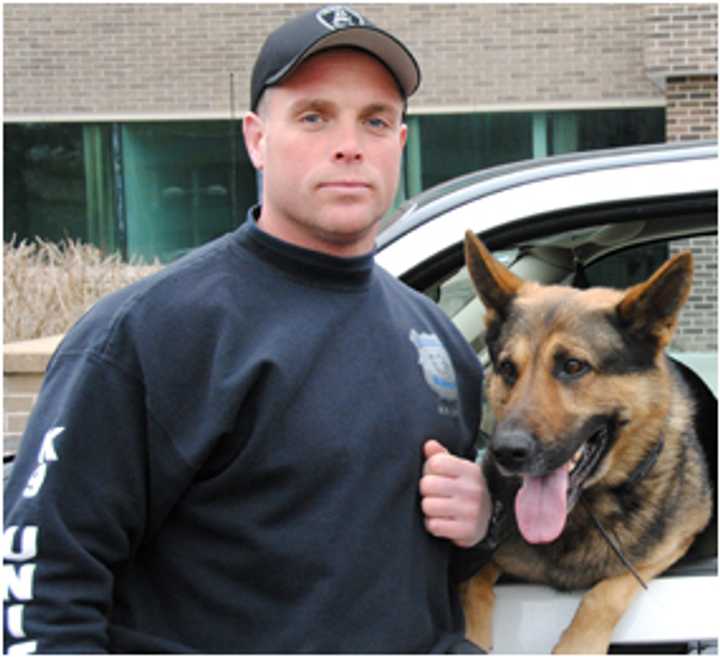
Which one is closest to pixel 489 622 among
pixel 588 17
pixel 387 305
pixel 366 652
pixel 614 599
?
pixel 614 599

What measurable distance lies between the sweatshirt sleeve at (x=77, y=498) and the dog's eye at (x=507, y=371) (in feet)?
3.01

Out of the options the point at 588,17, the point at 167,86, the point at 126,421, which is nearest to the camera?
the point at 126,421

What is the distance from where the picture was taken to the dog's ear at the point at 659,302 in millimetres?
2170

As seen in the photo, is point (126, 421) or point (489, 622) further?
point (489, 622)

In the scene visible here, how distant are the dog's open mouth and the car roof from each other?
635 mm

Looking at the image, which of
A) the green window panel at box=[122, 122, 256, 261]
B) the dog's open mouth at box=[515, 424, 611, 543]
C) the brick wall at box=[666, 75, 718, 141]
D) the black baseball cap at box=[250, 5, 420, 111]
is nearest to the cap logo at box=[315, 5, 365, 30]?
the black baseball cap at box=[250, 5, 420, 111]

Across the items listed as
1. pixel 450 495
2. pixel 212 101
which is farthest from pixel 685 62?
pixel 450 495

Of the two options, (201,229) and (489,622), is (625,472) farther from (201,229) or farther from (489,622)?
(201,229)

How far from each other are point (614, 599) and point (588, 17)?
1205cm

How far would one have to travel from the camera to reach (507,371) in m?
2.37

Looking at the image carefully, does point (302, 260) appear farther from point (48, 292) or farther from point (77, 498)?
point (48, 292)

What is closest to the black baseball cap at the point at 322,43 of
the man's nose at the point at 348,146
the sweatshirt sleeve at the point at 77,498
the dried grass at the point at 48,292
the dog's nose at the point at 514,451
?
the man's nose at the point at 348,146

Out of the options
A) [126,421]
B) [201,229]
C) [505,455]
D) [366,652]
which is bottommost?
[201,229]

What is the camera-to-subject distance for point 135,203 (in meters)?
14.4
